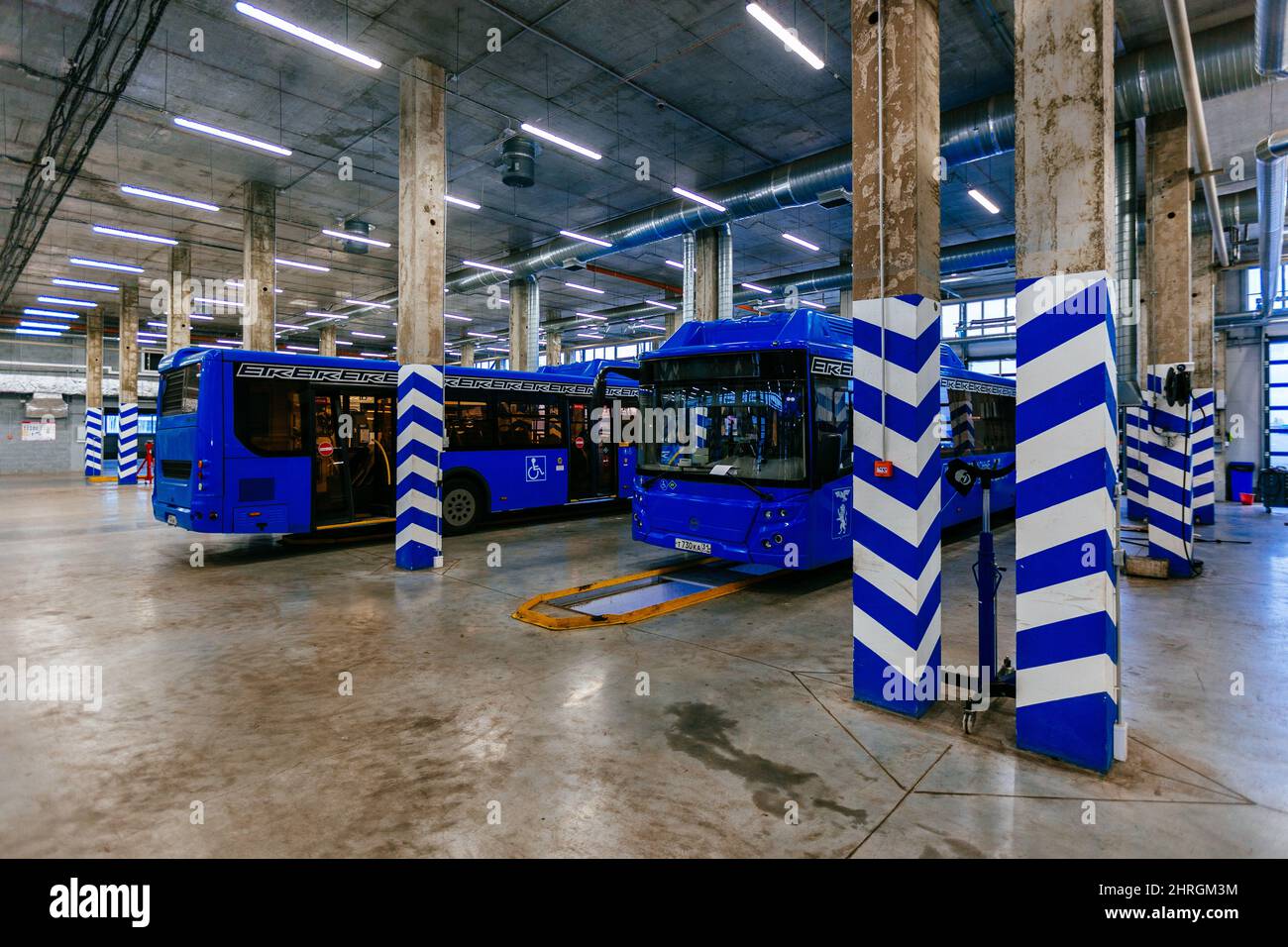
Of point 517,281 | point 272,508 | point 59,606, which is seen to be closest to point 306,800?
point 59,606

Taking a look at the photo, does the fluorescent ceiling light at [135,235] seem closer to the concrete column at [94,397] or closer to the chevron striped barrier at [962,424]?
the concrete column at [94,397]

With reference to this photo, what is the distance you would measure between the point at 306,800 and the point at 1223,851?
3.93m

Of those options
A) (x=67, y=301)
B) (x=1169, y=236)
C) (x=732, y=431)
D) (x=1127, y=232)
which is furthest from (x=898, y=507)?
(x=67, y=301)

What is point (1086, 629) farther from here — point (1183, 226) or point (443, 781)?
point (1183, 226)

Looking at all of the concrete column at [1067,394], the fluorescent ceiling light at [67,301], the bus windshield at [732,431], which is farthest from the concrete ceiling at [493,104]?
the fluorescent ceiling light at [67,301]

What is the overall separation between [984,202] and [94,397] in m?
33.0

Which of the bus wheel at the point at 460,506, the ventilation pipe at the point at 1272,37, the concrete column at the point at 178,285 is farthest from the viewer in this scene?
the concrete column at the point at 178,285

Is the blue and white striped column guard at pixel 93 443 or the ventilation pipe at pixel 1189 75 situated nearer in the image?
the ventilation pipe at pixel 1189 75

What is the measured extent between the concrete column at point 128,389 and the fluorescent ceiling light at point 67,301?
3.02m

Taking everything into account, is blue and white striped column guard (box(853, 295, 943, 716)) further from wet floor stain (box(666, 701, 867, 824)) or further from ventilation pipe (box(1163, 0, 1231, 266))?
ventilation pipe (box(1163, 0, 1231, 266))

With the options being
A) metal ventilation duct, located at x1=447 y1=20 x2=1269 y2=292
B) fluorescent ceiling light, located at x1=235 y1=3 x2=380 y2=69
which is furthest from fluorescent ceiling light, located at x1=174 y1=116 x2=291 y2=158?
metal ventilation duct, located at x1=447 y1=20 x2=1269 y2=292

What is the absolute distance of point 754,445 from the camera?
716 cm

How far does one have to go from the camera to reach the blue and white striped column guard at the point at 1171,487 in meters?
8.09

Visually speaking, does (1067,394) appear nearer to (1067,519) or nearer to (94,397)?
(1067,519)
